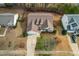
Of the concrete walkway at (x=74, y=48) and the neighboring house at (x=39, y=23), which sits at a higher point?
the neighboring house at (x=39, y=23)

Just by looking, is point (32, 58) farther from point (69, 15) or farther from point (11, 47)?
point (69, 15)

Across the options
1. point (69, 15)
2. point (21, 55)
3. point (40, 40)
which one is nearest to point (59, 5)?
point (69, 15)

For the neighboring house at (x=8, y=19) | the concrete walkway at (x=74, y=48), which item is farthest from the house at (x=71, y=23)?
the neighboring house at (x=8, y=19)

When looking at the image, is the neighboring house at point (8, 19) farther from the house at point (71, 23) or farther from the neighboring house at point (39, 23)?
the house at point (71, 23)

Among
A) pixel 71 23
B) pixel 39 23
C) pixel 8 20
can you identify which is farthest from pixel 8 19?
pixel 71 23

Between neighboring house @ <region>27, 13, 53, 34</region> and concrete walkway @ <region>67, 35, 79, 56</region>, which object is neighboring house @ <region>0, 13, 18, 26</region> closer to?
neighboring house @ <region>27, 13, 53, 34</region>

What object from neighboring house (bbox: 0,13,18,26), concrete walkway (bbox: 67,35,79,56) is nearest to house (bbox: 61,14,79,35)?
concrete walkway (bbox: 67,35,79,56)
